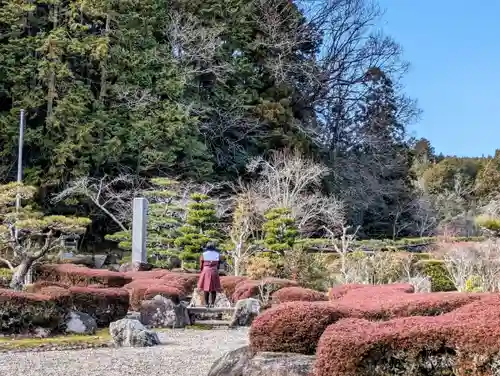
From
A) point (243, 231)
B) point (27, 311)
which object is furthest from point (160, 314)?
point (243, 231)

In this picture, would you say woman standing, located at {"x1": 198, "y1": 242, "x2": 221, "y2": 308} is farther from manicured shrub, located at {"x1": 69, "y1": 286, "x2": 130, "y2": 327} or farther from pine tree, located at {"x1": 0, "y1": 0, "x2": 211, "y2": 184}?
pine tree, located at {"x1": 0, "y1": 0, "x2": 211, "y2": 184}

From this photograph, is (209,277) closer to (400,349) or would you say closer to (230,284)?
(230,284)

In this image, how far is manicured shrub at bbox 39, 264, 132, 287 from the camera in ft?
42.4

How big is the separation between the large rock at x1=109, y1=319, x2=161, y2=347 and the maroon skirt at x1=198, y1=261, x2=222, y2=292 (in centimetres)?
372

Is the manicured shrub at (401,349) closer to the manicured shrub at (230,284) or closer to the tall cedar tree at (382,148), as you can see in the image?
the manicured shrub at (230,284)

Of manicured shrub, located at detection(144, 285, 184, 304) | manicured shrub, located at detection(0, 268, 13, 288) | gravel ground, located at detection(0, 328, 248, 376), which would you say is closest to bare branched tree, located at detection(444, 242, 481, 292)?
manicured shrub, located at detection(144, 285, 184, 304)

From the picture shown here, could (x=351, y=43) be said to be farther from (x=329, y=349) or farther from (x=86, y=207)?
(x=329, y=349)

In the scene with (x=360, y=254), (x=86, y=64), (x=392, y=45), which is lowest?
(x=360, y=254)

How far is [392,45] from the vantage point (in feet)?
102

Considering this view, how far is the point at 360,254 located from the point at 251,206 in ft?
18.6

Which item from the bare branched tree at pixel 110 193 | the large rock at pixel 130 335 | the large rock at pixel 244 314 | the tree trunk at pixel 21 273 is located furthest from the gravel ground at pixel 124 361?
the bare branched tree at pixel 110 193

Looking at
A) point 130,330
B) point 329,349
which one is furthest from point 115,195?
point 329,349

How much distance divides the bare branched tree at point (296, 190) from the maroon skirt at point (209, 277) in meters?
10.0

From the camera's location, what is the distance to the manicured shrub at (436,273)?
18203mm
